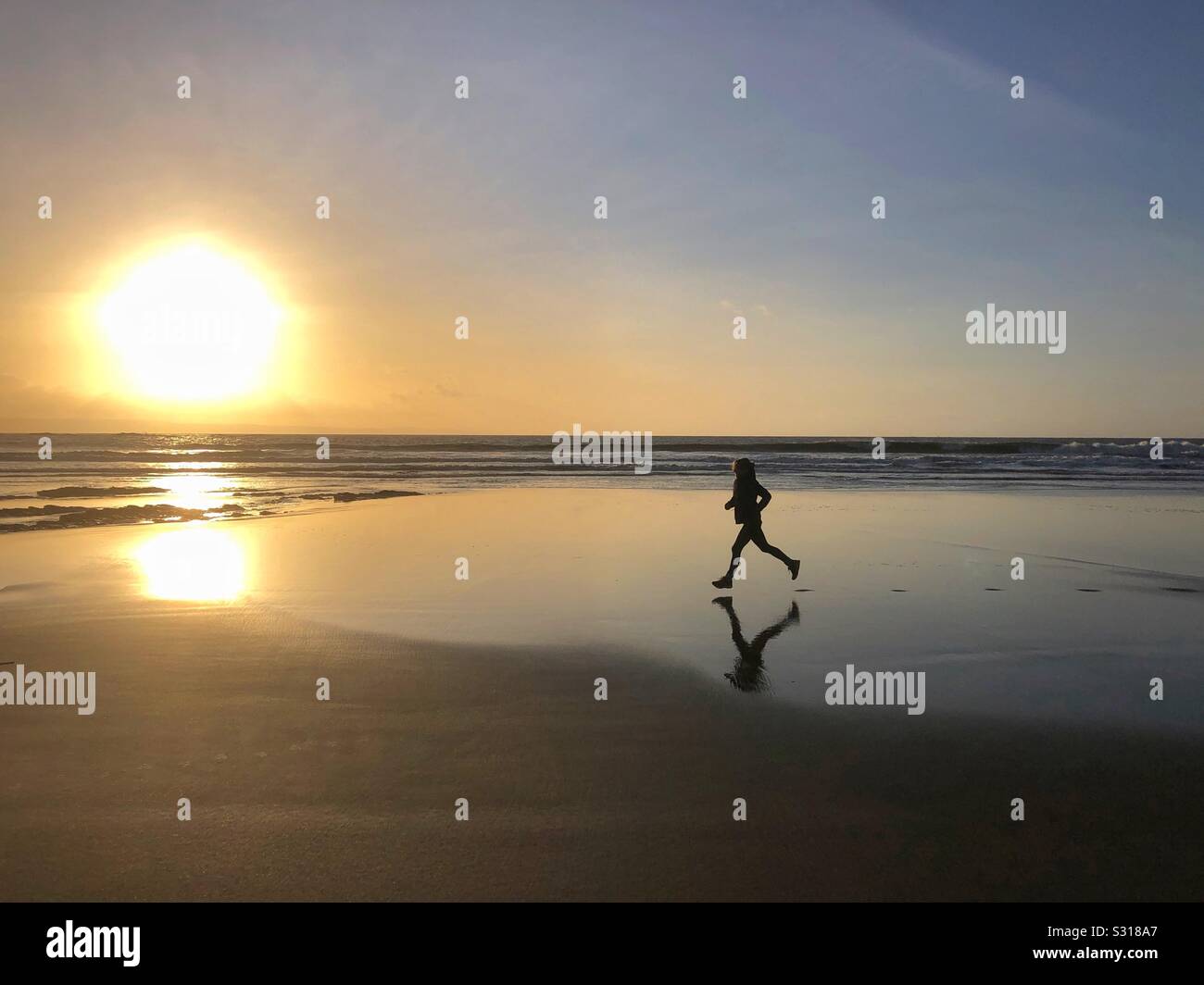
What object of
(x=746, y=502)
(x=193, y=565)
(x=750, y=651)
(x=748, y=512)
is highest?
(x=746, y=502)

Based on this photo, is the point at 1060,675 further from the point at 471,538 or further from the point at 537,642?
the point at 471,538

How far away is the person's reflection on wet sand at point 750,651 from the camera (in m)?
6.66

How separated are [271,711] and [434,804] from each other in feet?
6.72

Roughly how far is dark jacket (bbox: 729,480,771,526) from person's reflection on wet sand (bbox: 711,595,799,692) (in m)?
1.69

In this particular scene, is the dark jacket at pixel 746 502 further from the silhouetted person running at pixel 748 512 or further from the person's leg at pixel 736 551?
the person's leg at pixel 736 551

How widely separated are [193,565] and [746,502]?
8.05 metres

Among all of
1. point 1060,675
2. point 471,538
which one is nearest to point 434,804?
point 1060,675

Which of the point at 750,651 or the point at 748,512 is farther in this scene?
the point at 748,512

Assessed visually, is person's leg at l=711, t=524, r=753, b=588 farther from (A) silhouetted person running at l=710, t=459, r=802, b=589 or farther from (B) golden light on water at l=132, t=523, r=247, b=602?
(B) golden light on water at l=132, t=523, r=247, b=602

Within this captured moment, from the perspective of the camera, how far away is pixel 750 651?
7.64 meters

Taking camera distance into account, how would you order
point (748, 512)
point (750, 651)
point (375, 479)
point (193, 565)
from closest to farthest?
1. point (750, 651)
2. point (748, 512)
3. point (193, 565)
4. point (375, 479)

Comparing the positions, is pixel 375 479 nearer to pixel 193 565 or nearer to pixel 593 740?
pixel 193 565

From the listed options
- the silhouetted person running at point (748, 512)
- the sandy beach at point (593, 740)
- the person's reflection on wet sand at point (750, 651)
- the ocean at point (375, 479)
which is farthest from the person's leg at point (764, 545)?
the ocean at point (375, 479)

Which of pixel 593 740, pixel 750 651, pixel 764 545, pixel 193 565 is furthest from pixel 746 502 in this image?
pixel 193 565
